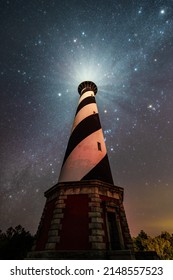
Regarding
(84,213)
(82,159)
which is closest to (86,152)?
(82,159)

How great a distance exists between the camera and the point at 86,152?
771 cm

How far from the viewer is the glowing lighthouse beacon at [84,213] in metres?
4.93

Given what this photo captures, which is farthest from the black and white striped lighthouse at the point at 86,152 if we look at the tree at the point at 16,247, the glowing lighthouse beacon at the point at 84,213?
the tree at the point at 16,247

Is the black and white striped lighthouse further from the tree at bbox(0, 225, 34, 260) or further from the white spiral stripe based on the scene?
the tree at bbox(0, 225, 34, 260)

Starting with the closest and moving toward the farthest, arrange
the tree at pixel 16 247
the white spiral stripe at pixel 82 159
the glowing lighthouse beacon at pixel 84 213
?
the glowing lighthouse beacon at pixel 84 213 → the white spiral stripe at pixel 82 159 → the tree at pixel 16 247

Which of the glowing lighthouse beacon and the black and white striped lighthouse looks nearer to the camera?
the glowing lighthouse beacon

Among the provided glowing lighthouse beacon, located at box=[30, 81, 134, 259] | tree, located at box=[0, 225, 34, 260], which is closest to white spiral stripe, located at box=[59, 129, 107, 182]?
glowing lighthouse beacon, located at box=[30, 81, 134, 259]

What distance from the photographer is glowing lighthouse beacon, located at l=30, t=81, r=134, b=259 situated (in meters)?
4.93

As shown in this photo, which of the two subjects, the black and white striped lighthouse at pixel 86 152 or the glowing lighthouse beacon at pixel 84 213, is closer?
the glowing lighthouse beacon at pixel 84 213

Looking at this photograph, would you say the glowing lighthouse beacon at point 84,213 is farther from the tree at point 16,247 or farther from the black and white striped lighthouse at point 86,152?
the tree at point 16,247

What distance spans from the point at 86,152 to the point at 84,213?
9.39ft

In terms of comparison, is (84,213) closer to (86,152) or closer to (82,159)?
(82,159)
